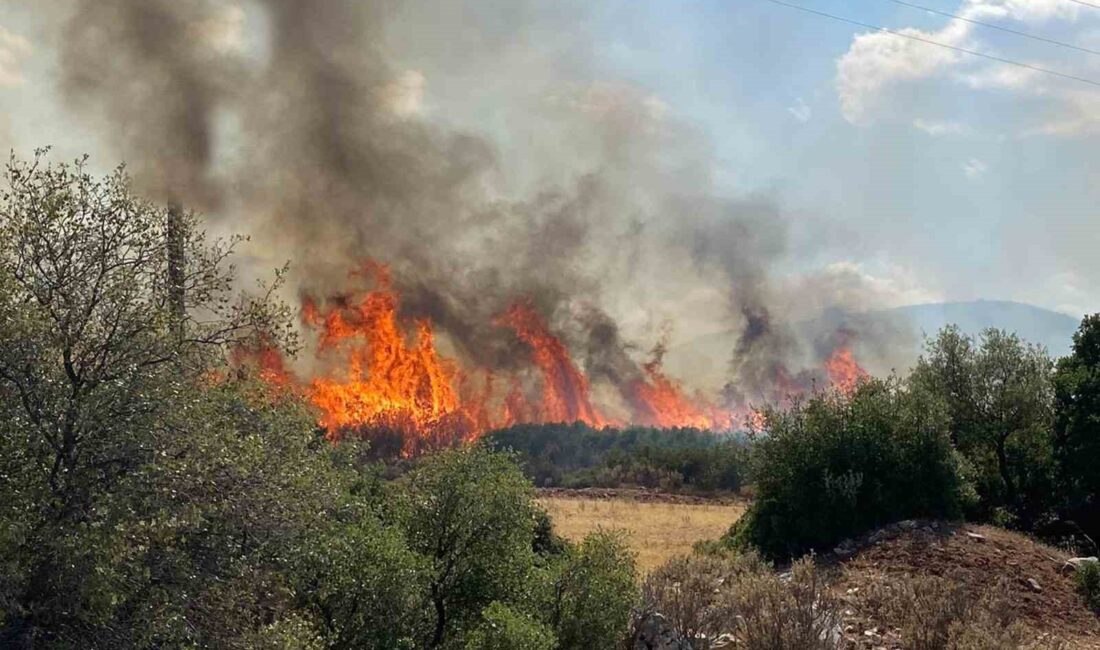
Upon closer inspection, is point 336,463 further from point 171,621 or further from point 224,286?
point 171,621

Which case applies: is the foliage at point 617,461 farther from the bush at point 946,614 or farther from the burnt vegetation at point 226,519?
the burnt vegetation at point 226,519

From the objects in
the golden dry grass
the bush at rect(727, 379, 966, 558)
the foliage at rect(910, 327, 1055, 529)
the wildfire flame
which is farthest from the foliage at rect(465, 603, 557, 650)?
the wildfire flame

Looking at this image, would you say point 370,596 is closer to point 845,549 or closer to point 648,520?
point 845,549

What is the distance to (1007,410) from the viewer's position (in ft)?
93.5

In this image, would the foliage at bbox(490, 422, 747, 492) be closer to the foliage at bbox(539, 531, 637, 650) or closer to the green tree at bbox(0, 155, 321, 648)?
the foliage at bbox(539, 531, 637, 650)

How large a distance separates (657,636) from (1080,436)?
64.7ft

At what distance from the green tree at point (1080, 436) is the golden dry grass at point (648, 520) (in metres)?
12.2

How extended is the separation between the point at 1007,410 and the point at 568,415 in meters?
49.3

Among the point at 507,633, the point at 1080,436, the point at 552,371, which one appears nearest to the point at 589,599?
the point at 507,633

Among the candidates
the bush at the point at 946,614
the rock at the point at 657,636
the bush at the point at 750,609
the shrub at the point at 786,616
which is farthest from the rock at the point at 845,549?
the rock at the point at 657,636

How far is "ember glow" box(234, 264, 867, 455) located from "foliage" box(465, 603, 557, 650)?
26570 mm

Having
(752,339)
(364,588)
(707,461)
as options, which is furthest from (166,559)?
(752,339)

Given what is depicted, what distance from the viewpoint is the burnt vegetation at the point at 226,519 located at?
26.2ft

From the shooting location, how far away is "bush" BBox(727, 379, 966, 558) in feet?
71.7
